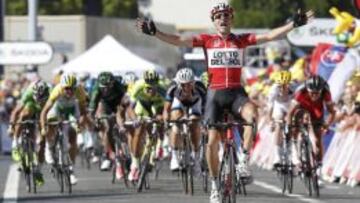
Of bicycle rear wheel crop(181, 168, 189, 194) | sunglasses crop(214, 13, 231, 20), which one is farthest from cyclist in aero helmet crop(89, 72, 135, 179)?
sunglasses crop(214, 13, 231, 20)

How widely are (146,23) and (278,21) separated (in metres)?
55.1

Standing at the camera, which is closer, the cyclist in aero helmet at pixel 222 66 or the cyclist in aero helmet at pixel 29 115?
the cyclist in aero helmet at pixel 222 66

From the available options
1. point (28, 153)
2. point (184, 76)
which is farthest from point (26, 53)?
point (184, 76)

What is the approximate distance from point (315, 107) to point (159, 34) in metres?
4.91

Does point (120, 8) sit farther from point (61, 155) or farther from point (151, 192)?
point (151, 192)

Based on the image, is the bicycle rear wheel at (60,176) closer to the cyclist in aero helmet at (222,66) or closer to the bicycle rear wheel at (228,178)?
the cyclist in aero helmet at (222,66)

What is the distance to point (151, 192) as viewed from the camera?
2044 centimetres

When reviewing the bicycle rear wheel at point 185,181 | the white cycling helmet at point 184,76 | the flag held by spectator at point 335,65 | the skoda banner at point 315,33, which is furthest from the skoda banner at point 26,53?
the white cycling helmet at point 184,76

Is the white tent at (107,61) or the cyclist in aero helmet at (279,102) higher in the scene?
the white tent at (107,61)

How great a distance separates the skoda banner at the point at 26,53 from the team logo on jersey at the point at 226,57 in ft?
77.4

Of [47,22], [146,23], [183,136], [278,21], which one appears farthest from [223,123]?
[278,21]

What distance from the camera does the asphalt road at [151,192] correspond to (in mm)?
19047

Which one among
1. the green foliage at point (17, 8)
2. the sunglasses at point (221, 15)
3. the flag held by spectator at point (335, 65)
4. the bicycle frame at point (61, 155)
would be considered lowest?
the bicycle frame at point (61, 155)

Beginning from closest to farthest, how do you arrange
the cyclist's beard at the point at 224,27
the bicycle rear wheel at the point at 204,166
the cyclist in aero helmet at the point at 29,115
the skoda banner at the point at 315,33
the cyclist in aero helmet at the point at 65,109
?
1. the cyclist's beard at the point at 224,27
2. the bicycle rear wheel at the point at 204,166
3. the cyclist in aero helmet at the point at 65,109
4. the cyclist in aero helmet at the point at 29,115
5. the skoda banner at the point at 315,33
